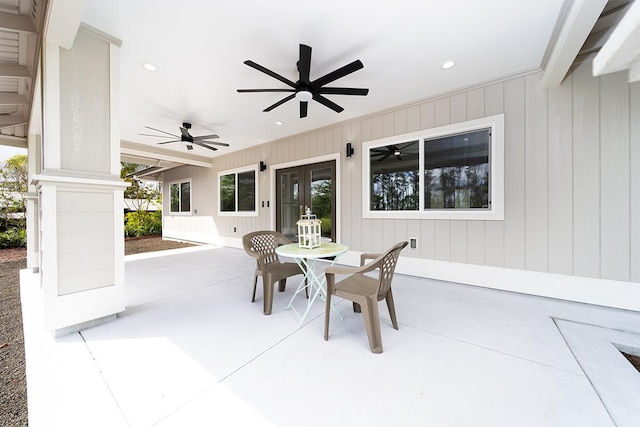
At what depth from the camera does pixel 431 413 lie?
1.22 meters

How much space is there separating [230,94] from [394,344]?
12.7ft

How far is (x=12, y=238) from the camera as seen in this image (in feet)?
21.6

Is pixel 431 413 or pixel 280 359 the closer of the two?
pixel 431 413

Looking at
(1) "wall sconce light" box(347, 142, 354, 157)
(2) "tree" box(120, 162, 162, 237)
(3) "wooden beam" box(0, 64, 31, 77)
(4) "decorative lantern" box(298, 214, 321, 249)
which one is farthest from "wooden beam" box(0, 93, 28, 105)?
(2) "tree" box(120, 162, 162, 237)

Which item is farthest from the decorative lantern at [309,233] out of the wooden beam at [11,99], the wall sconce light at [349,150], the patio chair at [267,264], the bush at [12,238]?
the bush at [12,238]

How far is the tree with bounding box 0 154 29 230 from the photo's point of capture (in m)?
6.79

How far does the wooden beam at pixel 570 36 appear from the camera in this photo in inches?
68.9

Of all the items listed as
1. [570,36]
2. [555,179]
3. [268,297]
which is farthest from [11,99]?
[555,179]

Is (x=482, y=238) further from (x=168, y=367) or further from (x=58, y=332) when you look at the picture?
(x=58, y=332)

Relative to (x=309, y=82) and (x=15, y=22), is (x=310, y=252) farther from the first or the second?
(x=15, y=22)

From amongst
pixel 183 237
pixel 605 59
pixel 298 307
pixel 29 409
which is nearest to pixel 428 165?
pixel 605 59

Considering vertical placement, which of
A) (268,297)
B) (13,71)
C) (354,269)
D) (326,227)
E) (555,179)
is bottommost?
(268,297)

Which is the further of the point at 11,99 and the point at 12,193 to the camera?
the point at 12,193

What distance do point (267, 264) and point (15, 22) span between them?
3244mm
